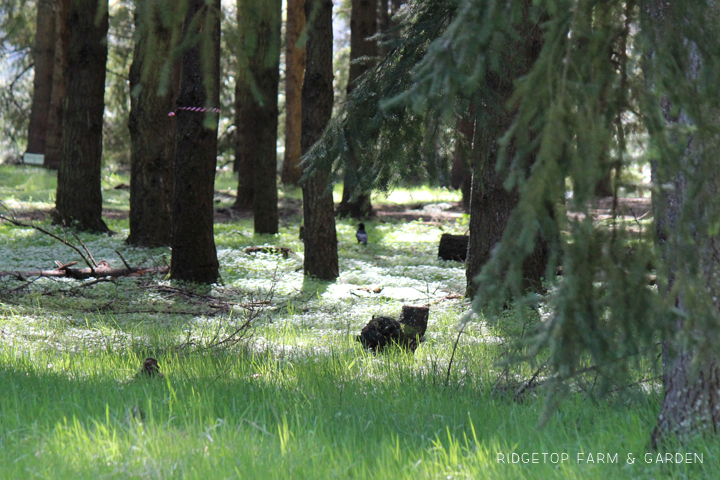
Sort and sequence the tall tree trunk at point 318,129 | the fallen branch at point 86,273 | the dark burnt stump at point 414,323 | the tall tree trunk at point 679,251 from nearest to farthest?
the tall tree trunk at point 679,251 < the dark burnt stump at point 414,323 < the fallen branch at point 86,273 < the tall tree trunk at point 318,129

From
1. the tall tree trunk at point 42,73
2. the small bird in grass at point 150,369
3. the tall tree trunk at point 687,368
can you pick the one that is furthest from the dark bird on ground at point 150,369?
the tall tree trunk at point 42,73

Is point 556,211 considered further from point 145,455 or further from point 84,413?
point 84,413

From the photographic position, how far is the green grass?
11.0 feet

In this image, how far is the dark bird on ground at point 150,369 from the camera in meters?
5.09

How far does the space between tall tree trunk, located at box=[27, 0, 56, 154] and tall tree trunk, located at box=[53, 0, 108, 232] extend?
9.94 m

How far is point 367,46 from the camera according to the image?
1717cm

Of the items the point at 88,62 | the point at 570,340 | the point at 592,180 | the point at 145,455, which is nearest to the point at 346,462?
the point at 145,455

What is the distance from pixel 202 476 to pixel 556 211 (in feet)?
6.96

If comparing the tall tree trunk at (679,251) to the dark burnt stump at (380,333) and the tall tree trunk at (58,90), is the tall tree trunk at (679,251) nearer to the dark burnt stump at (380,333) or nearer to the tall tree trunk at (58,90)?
the dark burnt stump at (380,333)

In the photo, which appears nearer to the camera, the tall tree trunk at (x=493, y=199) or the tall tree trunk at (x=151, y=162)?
the tall tree trunk at (x=493, y=199)

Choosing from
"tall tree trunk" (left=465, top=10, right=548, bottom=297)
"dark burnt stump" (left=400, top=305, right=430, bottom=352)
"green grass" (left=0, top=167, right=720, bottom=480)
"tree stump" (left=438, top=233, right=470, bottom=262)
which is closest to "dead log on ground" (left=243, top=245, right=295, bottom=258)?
"tree stump" (left=438, top=233, right=470, bottom=262)

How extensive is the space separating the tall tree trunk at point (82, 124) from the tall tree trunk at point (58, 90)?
161 inches

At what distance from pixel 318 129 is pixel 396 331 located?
4.82 metres

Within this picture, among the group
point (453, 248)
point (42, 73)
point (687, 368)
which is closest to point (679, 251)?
point (687, 368)
